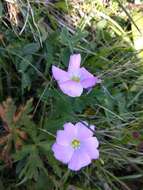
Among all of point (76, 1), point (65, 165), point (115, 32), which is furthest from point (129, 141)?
point (76, 1)

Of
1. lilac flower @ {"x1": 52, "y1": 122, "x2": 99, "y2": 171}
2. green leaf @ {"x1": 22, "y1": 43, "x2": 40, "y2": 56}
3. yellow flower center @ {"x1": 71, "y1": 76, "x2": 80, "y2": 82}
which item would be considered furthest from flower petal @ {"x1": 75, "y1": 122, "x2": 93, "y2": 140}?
green leaf @ {"x1": 22, "y1": 43, "x2": 40, "y2": 56}

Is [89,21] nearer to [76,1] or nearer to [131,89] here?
[76,1]

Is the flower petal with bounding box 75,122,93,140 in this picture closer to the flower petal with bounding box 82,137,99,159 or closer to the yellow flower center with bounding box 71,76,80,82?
the flower petal with bounding box 82,137,99,159

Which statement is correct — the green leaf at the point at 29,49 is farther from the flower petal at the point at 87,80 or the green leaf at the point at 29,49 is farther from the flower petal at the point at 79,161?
the flower petal at the point at 79,161

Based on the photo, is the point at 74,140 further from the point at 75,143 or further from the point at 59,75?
the point at 59,75

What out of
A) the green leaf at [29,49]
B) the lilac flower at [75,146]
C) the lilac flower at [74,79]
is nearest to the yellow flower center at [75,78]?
the lilac flower at [74,79]

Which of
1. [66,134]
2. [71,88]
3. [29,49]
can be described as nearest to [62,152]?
[66,134]
